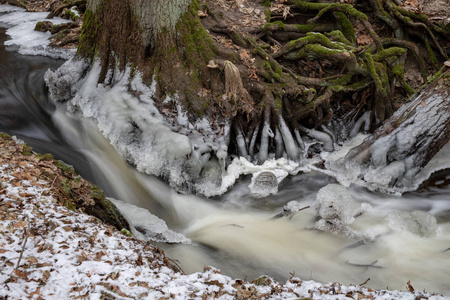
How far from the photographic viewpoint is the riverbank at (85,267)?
8.72 ft

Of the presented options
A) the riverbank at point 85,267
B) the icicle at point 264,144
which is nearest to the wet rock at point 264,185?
the icicle at point 264,144

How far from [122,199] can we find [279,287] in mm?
3425

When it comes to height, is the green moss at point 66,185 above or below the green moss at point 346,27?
below

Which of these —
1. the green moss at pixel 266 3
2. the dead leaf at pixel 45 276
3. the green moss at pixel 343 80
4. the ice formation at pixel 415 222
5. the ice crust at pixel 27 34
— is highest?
the green moss at pixel 266 3

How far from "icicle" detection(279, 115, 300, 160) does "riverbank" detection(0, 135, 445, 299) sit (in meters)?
3.50

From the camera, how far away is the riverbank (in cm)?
266

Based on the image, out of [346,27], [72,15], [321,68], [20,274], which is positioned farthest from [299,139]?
[72,15]

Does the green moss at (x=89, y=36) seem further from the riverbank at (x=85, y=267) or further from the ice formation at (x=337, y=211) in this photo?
the ice formation at (x=337, y=211)

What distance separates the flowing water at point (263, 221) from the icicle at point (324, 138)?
2.58ft

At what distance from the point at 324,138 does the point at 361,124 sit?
1.15m

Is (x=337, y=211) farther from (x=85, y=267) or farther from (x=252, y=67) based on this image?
(x=85, y=267)

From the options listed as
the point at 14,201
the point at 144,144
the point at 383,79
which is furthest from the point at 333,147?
the point at 14,201

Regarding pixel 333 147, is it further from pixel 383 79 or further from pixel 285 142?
pixel 383 79

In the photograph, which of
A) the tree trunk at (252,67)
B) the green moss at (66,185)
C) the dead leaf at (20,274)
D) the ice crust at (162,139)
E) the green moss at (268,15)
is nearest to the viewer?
the dead leaf at (20,274)
